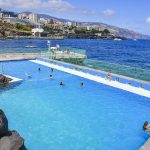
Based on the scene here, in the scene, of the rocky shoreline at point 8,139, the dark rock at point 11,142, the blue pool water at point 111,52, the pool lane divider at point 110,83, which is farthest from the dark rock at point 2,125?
the blue pool water at point 111,52

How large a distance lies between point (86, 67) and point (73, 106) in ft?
40.5

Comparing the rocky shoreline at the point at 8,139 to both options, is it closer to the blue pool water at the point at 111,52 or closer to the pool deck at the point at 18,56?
the pool deck at the point at 18,56

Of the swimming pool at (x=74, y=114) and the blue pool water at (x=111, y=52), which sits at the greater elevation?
the swimming pool at (x=74, y=114)

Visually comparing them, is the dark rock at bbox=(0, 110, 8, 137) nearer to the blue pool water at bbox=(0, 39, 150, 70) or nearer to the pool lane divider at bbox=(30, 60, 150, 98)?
the pool lane divider at bbox=(30, 60, 150, 98)

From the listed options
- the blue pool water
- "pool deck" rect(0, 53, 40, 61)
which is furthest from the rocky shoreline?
the blue pool water

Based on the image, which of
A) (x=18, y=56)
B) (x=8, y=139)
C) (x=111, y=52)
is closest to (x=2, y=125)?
(x=8, y=139)

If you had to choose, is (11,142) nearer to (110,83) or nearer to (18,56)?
(110,83)

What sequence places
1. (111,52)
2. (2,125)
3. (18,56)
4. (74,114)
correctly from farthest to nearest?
(111,52)
(18,56)
(74,114)
(2,125)

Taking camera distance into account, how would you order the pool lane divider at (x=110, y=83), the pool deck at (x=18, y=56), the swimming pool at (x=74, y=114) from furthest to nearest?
the pool deck at (x=18, y=56)
the pool lane divider at (x=110, y=83)
the swimming pool at (x=74, y=114)

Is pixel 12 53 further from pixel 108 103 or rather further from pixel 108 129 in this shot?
pixel 108 129

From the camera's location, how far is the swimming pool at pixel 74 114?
15.0 meters

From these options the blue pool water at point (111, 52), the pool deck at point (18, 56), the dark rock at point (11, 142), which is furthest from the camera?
the blue pool water at point (111, 52)

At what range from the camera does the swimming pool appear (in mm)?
15039

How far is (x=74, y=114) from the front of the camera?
1930cm
